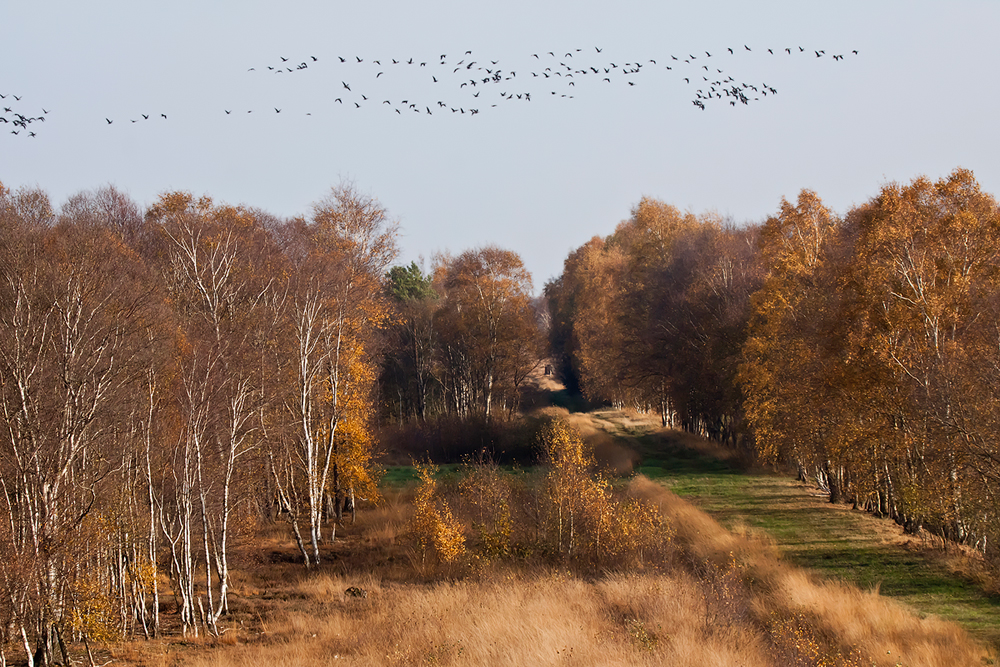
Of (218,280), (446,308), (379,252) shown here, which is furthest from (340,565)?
(446,308)

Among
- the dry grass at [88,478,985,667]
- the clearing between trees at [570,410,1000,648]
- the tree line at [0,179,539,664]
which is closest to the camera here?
the dry grass at [88,478,985,667]

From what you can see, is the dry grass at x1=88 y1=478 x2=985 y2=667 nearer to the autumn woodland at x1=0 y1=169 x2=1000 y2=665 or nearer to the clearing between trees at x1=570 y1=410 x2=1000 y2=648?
the autumn woodland at x1=0 y1=169 x2=1000 y2=665

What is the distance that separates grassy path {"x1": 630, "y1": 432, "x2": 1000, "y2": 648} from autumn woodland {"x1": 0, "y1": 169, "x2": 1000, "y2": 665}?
1.27m

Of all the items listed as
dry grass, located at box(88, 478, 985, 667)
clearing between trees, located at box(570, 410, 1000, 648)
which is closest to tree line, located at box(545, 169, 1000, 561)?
clearing between trees, located at box(570, 410, 1000, 648)

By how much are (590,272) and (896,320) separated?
130ft

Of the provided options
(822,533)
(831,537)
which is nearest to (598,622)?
(831,537)

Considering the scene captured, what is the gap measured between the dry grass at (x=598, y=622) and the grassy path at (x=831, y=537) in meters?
1.45

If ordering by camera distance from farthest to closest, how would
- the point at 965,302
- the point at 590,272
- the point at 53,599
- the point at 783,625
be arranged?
the point at 590,272 < the point at 965,302 < the point at 783,625 < the point at 53,599

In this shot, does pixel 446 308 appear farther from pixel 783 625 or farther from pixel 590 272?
pixel 783 625

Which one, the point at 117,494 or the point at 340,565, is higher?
the point at 117,494

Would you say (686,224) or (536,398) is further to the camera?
(536,398)

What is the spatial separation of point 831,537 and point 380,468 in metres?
20.9

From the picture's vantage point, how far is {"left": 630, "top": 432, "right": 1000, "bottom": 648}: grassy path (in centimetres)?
1825

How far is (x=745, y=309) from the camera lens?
37.6 meters
